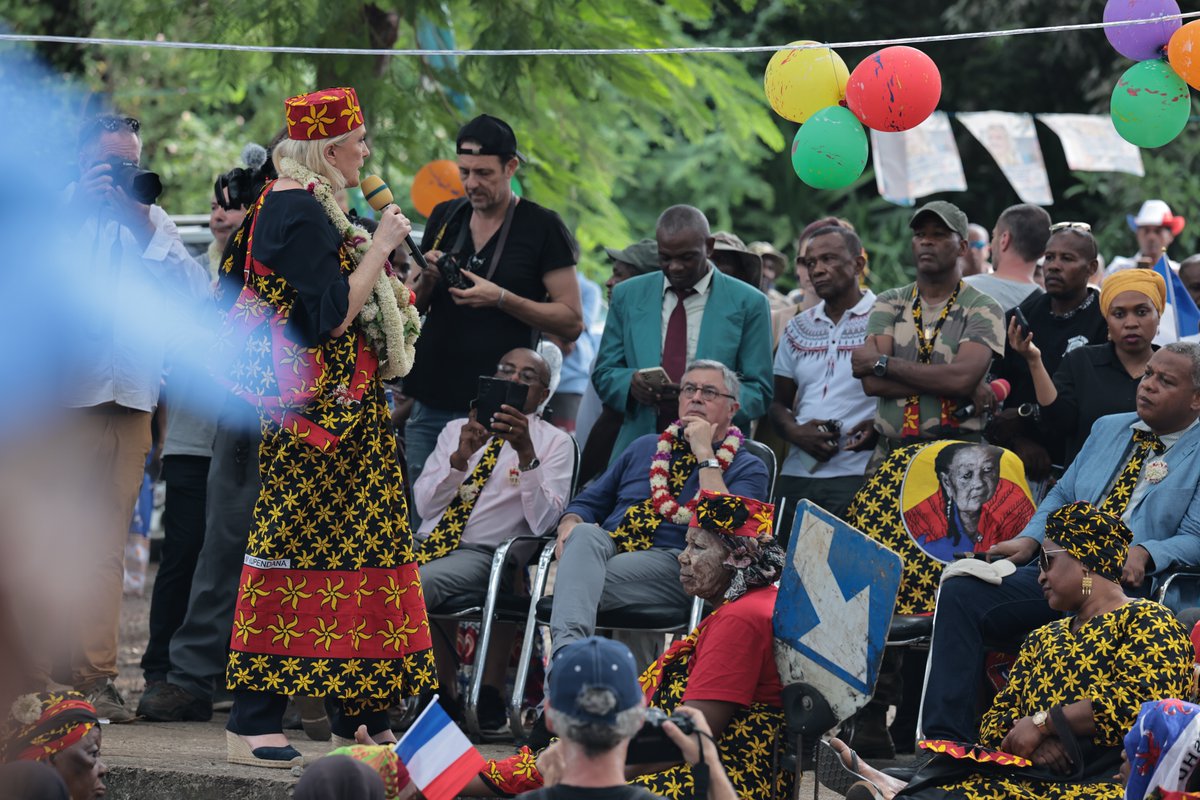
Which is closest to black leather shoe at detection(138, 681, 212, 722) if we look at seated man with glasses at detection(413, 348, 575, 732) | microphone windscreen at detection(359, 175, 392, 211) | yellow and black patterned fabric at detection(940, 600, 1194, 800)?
seated man with glasses at detection(413, 348, 575, 732)

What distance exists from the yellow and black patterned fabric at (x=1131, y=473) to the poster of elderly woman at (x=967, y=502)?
17.6 inches

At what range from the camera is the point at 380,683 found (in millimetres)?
5840

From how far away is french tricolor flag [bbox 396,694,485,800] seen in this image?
444cm

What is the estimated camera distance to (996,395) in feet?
24.7

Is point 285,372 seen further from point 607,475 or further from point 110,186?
point 607,475

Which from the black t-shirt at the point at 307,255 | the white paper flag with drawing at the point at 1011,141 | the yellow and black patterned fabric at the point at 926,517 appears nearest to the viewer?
the black t-shirt at the point at 307,255

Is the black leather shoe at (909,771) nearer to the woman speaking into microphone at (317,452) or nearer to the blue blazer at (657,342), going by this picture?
the woman speaking into microphone at (317,452)

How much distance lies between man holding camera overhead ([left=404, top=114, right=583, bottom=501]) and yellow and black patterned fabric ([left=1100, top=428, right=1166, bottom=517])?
7.90 feet

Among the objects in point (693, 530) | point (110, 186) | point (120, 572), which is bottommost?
point (120, 572)

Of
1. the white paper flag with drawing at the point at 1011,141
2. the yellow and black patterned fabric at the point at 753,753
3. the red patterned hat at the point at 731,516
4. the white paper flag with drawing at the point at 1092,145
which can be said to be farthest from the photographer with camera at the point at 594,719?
the white paper flag with drawing at the point at 1011,141

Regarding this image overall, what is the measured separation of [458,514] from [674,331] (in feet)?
4.30

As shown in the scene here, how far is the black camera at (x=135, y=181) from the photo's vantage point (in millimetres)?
6422

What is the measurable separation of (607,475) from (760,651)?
2087mm

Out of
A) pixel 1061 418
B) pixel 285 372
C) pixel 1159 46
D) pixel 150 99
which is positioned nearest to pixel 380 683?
pixel 285 372
